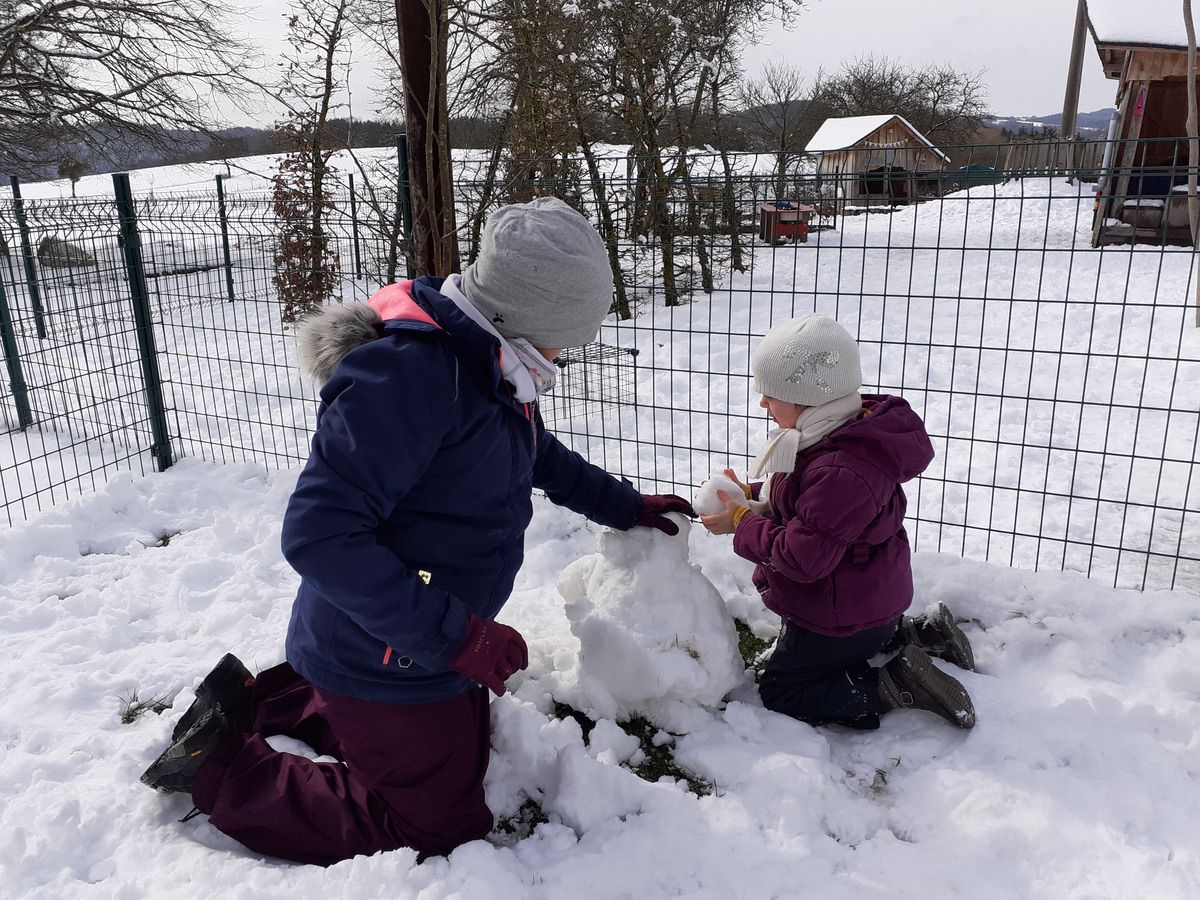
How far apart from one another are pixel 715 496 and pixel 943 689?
0.90 metres

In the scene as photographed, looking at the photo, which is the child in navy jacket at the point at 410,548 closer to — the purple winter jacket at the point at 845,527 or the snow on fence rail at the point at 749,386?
the purple winter jacket at the point at 845,527

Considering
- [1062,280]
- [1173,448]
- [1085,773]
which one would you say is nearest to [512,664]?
[1085,773]

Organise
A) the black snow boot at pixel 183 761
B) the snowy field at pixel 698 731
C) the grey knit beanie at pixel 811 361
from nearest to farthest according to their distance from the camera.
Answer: the snowy field at pixel 698 731
the black snow boot at pixel 183 761
the grey knit beanie at pixel 811 361

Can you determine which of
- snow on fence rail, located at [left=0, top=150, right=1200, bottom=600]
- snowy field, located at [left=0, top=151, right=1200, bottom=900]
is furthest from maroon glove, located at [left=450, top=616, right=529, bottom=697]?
snow on fence rail, located at [left=0, top=150, right=1200, bottom=600]

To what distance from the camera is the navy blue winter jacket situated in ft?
6.13

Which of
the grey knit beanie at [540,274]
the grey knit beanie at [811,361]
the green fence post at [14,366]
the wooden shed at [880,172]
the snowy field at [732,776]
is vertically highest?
the wooden shed at [880,172]

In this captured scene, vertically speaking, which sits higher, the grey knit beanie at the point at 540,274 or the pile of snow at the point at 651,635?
the grey knit beanie at the point at 540,274

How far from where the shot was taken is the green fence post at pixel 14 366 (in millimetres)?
5762

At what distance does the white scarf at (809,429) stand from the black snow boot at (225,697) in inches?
67.8

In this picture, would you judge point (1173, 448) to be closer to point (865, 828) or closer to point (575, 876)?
point (865, 828)

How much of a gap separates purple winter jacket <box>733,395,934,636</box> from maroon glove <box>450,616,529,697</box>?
2.83 ft

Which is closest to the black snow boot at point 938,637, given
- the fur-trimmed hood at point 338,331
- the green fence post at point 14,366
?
the fur-trimmed hood at point 338,331

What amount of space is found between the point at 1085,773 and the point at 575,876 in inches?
56.7

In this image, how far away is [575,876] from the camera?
82.7 inches
